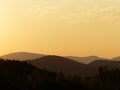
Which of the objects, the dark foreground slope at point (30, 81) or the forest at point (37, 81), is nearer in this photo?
the dark foreground slope at point (30, 81)

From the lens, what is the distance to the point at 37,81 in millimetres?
34125

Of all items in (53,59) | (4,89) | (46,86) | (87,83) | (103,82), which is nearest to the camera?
(4,89)

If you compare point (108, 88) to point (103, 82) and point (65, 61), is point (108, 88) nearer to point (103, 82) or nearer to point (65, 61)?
point (103, 82)

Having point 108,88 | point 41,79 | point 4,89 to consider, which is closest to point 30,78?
point 41,79

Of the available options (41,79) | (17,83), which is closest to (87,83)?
(41,79)

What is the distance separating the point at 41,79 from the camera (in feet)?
115

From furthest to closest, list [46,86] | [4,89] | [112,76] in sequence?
[112,76], [46,86], [4,89]

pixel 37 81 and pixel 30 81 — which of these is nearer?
pixel 30 81

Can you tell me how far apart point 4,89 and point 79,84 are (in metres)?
6.68

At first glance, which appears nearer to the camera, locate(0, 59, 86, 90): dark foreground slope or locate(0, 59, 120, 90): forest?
locate(0, 59, 86, 90): dark foreground slope

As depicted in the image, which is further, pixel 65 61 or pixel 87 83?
pixel 65 61

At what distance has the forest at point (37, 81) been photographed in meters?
33.0

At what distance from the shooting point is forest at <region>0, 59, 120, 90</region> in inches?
1299

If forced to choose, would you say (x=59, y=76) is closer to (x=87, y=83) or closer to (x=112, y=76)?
(x=87, y=83)
